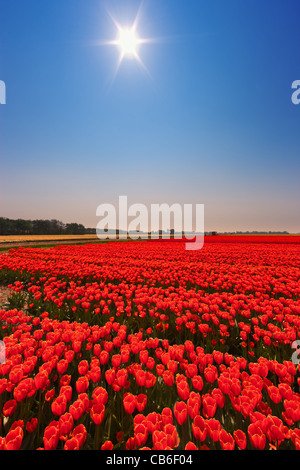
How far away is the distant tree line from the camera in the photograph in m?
96.4

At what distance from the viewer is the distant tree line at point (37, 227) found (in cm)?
9638

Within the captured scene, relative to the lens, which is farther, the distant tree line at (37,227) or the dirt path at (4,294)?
the distant tree line at (37,227)

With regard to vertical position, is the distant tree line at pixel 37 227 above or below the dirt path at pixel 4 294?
above

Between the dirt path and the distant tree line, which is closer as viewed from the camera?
the dirt path

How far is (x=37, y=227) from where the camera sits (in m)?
103

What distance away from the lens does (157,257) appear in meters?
16.3

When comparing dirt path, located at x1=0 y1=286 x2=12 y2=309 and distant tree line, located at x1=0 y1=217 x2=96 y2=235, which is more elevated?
distant tree line, located at x1=0 y1=217 x2=96 y2=235

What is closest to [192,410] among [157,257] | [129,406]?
[129,406]
